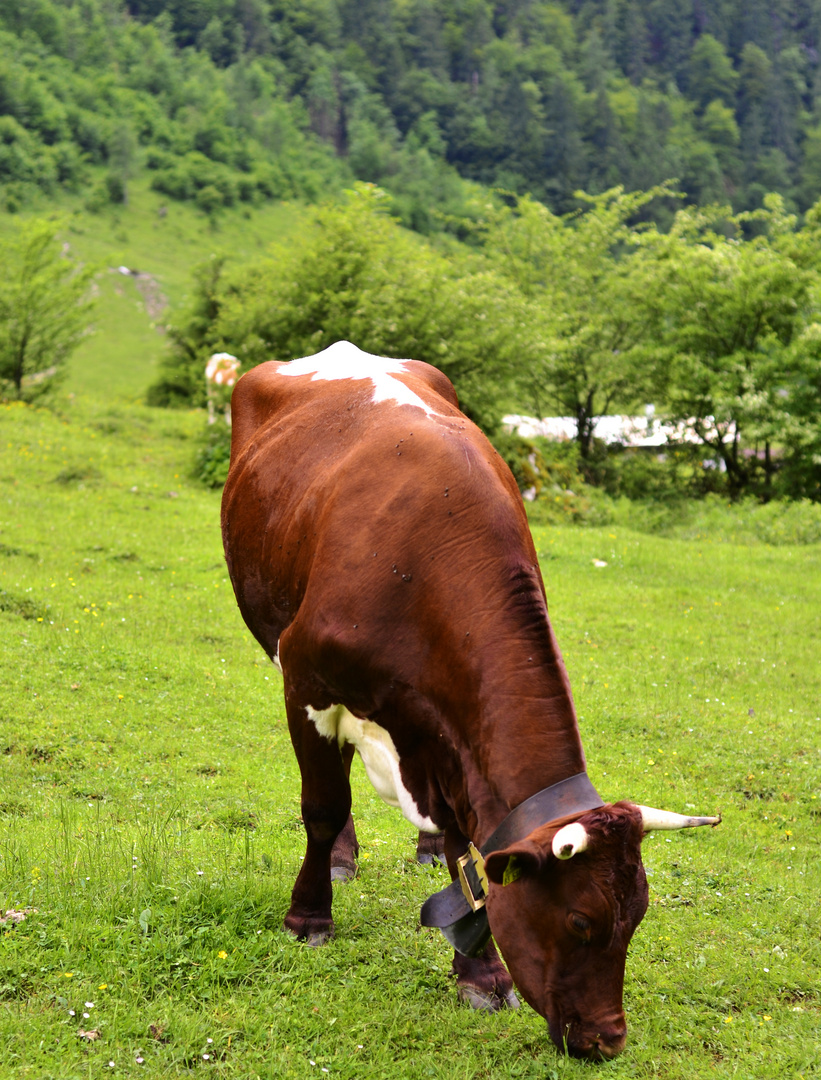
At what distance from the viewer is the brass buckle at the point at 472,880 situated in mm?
3797

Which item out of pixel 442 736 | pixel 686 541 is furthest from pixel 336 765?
pixel 686 541

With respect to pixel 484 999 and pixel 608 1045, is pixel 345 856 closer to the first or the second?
pixel 484 999

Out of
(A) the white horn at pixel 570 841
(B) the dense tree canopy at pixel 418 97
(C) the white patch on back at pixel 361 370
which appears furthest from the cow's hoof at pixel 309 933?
(B) the dense tree canopy at pixel 418 97

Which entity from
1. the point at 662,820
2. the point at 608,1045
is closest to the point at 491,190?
the point at 662,820

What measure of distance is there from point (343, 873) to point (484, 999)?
1.36 metres

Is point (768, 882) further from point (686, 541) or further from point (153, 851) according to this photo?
point (686, 541)

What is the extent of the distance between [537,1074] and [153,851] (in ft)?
7.31

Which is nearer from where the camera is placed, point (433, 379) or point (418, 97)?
point (433, 379)

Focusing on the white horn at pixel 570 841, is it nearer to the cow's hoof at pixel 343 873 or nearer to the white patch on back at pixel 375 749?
the white patch on back at pixel 375 749

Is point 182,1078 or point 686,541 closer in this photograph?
point 182,1078

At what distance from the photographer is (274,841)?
616cm

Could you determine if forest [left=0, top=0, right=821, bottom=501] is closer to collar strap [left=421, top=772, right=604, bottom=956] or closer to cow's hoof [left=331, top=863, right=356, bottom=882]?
cow's hoof [left=331, top=863, right=356, bottom=882]

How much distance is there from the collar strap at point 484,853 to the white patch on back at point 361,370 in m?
2.01

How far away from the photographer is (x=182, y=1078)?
146 inches
